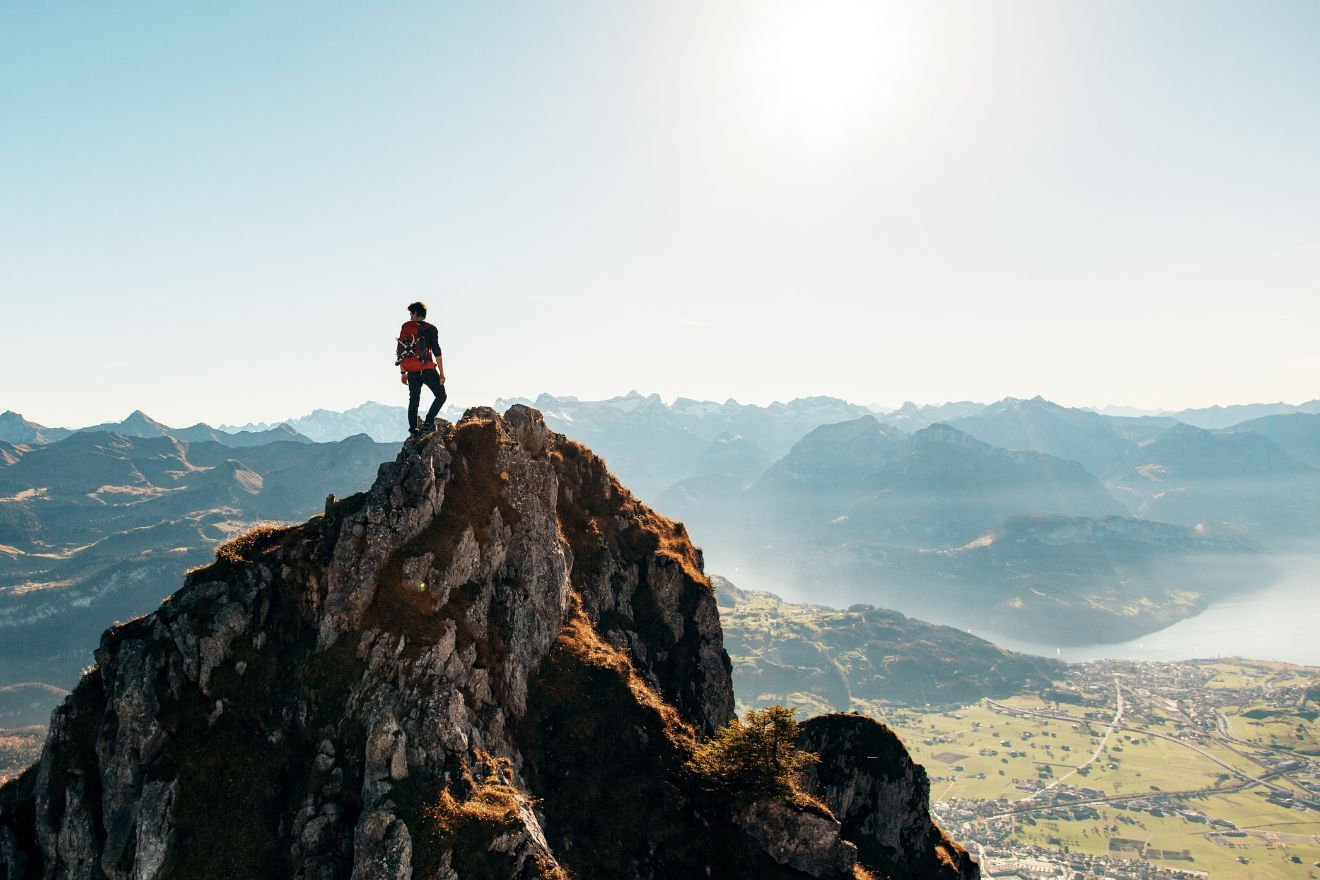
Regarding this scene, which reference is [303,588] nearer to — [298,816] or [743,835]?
[298,816]

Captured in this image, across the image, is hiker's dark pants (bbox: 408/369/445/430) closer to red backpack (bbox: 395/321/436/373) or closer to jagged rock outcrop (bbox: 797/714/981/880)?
red backpack (bbox: 395/321/436/373)

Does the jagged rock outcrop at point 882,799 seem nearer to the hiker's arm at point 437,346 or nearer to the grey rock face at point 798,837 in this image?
the grey rock face at point 798,837

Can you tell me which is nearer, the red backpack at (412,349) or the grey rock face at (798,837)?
the grey rock face at (798,837)


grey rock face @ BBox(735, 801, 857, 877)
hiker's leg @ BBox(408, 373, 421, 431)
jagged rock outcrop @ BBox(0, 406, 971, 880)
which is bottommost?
grey rock face @ BBox(735, 801, 857, 877)

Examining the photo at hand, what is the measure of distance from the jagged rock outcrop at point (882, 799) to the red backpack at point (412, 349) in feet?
148

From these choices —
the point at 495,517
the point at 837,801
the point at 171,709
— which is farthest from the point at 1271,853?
the point at 171,709

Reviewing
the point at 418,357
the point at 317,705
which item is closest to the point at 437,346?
the point at 418,357

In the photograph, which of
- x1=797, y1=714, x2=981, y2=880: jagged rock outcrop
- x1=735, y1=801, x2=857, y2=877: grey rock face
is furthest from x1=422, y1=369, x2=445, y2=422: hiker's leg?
x1=797, y1=714, x2=981, y2=880: jagged rock outcrop

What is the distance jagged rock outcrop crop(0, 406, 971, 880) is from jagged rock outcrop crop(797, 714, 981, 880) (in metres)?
20.4

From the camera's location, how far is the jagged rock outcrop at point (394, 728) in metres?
31.1

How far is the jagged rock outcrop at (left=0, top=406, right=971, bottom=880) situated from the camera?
102ft

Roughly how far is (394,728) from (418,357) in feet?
73.4

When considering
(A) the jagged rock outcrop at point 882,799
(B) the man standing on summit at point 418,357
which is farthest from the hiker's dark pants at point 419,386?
(A) the jagged rock outcrop at point 882,799

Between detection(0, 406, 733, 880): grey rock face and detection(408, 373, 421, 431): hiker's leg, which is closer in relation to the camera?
detection(0, 406, 733, 880): grey rock face
